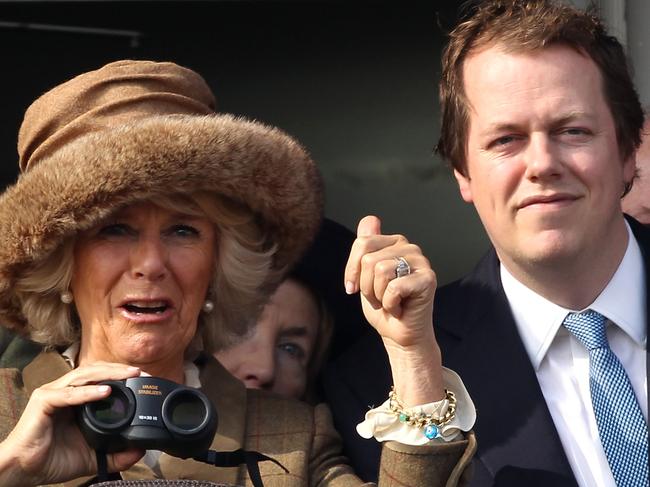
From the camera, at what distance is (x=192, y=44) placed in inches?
174

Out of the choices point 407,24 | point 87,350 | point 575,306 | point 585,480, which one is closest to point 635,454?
point 585,480

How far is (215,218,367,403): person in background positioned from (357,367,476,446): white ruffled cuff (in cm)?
71

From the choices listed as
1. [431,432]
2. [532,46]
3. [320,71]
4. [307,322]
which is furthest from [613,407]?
[320,71]

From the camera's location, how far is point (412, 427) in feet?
8.18

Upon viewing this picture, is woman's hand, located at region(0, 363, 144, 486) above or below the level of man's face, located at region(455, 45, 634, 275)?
below

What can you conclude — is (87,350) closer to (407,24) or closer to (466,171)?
(466,171)

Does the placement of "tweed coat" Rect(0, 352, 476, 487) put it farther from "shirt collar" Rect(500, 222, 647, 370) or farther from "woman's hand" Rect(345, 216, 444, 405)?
"shirt collar" Rect(500, 222, 647, 370)

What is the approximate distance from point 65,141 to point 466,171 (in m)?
0.82

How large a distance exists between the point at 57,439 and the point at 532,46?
120 cm

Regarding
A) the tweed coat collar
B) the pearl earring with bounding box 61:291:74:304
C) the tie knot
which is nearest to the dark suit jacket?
the tie knot

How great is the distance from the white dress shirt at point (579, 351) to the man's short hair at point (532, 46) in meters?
0.28

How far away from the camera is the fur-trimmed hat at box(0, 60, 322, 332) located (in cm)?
255

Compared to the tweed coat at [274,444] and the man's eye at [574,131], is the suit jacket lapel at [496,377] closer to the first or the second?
the tweed coat at [274,444]

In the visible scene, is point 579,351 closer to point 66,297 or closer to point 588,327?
point 588,327
